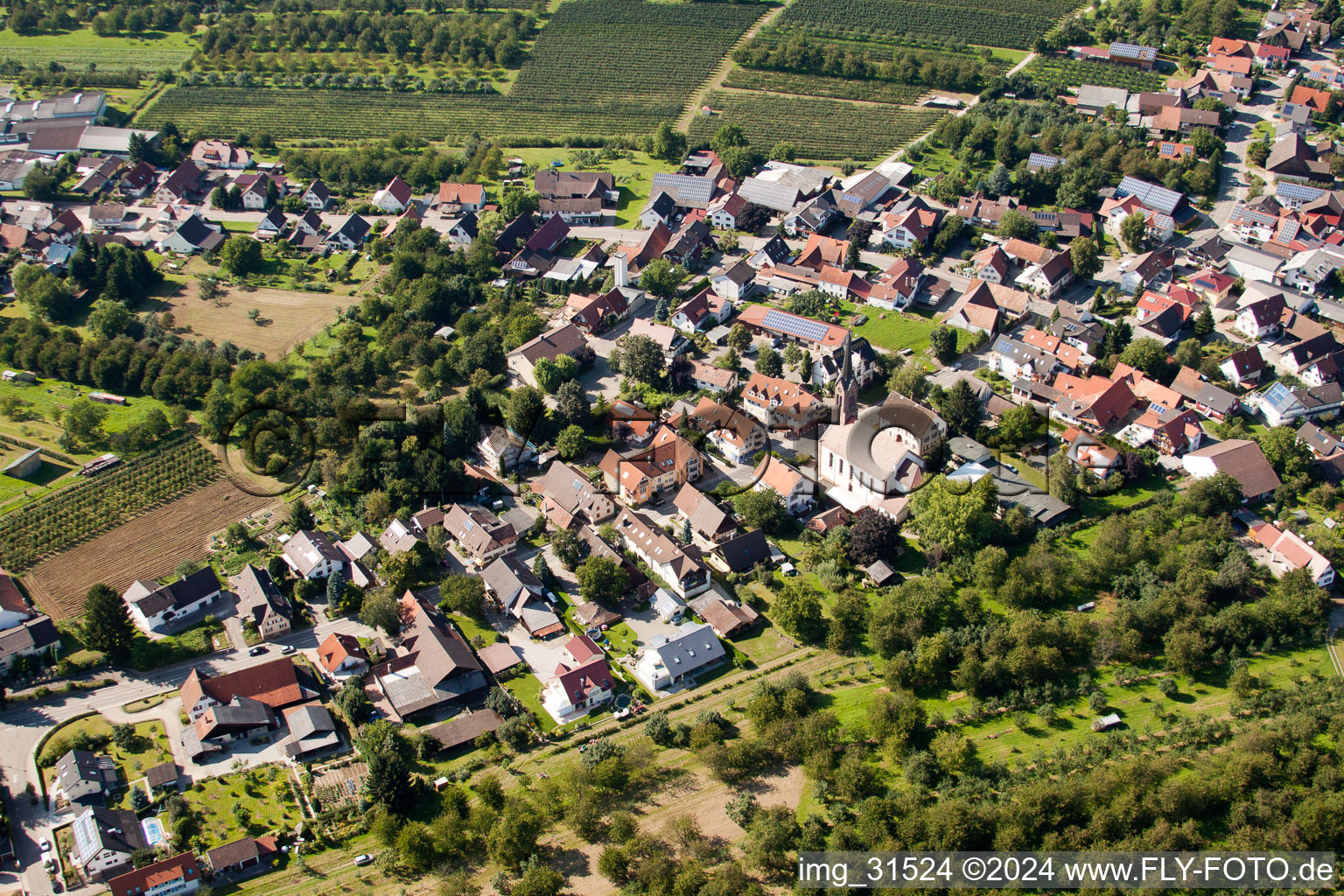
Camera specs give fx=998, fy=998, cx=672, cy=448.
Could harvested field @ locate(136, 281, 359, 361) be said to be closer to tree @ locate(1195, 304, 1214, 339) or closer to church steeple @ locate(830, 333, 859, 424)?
church steeple @ locate(830, 333, 859, 424)

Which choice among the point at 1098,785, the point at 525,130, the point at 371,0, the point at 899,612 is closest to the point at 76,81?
the point at 371,0

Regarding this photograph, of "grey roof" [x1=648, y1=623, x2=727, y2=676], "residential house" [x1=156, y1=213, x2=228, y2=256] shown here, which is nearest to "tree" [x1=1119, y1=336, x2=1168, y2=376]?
"grey roof" [x1=648, y1=623, x2=727, y2=676]

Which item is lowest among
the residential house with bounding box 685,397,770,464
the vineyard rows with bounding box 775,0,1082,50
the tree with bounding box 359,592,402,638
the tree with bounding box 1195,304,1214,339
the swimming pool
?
the swimming pool

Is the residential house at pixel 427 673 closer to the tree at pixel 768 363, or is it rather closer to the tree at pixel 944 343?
the tree at pixel 768 363

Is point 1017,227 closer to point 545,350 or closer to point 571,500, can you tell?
point 545,350

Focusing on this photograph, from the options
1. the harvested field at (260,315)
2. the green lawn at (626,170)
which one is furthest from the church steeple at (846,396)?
the harvested field at (260,315)

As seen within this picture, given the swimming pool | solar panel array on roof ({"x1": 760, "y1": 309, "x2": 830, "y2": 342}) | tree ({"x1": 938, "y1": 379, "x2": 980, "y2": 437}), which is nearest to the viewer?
the swimming pool

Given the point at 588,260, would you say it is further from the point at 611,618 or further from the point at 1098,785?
the point at 1098,785
